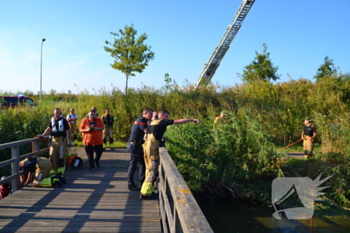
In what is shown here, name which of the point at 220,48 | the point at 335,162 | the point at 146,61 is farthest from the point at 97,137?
the point at 220,48

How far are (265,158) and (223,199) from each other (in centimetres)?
191

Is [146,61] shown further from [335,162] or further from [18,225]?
[18,225]

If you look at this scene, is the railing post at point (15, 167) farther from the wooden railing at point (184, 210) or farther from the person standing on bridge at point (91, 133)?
the wooden railing at point (184, 210)

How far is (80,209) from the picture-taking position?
5328 millimetres

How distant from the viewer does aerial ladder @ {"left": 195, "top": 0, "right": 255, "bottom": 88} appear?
32.5 metres

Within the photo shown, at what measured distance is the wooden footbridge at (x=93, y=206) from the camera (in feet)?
13.7

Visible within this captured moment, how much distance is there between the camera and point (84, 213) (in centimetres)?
512

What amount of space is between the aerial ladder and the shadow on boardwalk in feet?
84.1

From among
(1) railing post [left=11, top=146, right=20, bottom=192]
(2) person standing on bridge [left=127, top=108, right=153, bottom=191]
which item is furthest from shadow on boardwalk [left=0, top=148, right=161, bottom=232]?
(2) person standing on bridge [left=127, top=108, right=153, bottom=191]

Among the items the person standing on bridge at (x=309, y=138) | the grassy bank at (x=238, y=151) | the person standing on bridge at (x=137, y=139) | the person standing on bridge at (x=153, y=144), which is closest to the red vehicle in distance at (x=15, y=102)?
the grassy bank at (x=238, y=151)

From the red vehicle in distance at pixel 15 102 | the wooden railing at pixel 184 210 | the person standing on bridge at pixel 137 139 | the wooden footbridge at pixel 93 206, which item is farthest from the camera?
the red vehicle in distance at pixel 15 102

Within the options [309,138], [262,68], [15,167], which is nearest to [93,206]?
[15,167]

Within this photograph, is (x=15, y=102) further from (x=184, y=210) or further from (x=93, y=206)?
(x=184, y=210)

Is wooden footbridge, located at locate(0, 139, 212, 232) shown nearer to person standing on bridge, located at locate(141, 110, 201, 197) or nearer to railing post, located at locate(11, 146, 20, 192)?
railing post, located at locate(11, 146, 20, 192)
